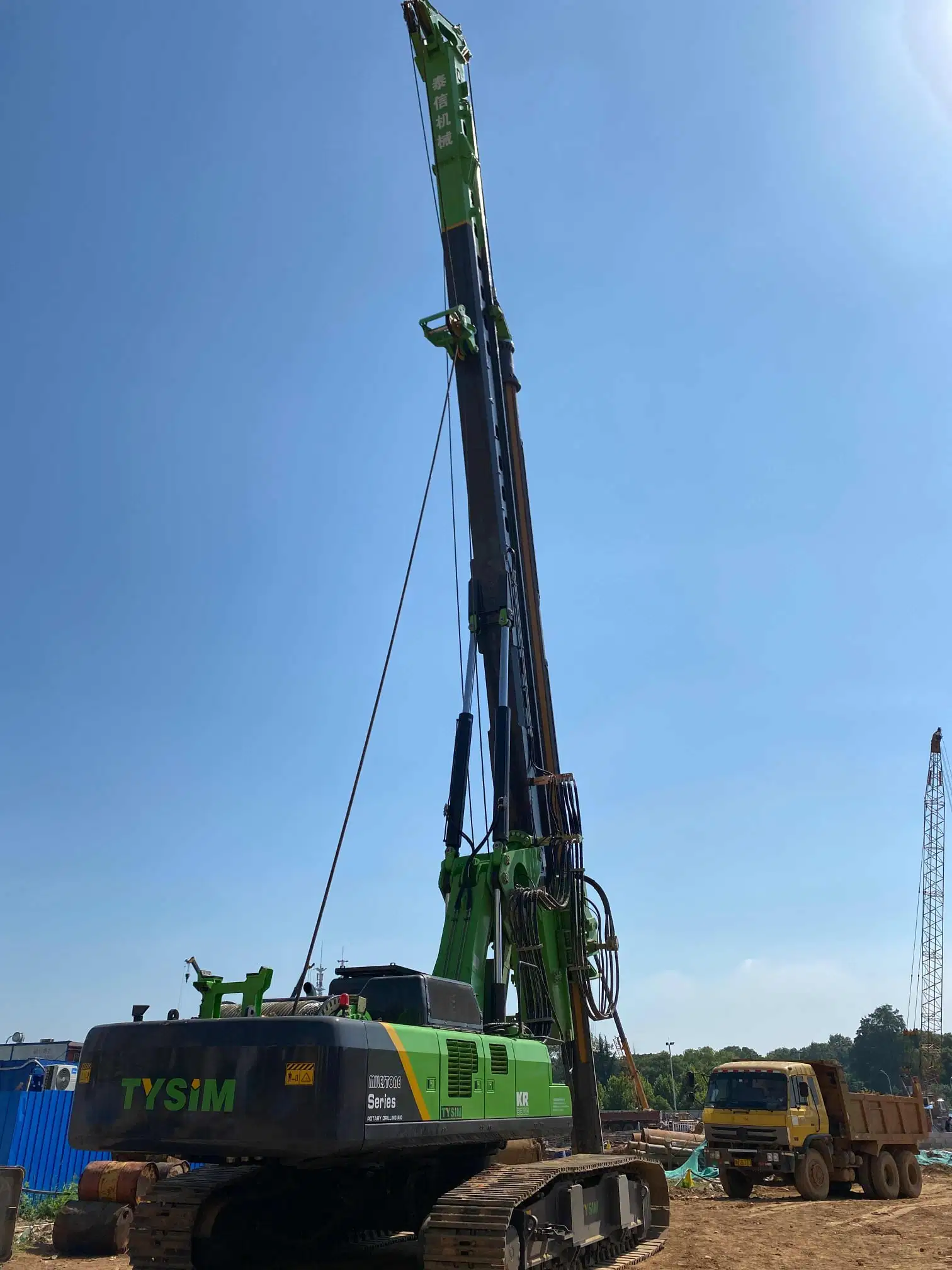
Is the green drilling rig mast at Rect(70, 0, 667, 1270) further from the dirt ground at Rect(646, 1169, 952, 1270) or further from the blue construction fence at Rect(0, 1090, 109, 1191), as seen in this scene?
the blue construction fence at Rect(0, 1090, 109, 1191)

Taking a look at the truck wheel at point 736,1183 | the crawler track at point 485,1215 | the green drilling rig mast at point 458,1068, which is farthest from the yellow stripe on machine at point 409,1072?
the truck wheel at point 736,1183

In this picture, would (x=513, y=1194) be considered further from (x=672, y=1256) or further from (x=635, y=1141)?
(x=635, y=1141)

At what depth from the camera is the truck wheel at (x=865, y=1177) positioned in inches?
794

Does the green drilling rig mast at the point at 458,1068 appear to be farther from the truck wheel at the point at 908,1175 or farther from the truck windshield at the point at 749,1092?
the truck wheel at the point at 908,1175

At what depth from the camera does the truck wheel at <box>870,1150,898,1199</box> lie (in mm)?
20109

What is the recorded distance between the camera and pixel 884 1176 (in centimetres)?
2031

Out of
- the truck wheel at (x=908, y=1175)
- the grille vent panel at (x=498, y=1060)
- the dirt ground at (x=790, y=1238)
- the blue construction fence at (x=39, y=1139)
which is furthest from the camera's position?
the truck wheel at (x=908, y=1175)

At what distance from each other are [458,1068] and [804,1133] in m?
13.5

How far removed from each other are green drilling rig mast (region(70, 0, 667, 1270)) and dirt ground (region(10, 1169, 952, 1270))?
83 cm

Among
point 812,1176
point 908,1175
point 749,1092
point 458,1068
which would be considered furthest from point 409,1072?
point 908,1175

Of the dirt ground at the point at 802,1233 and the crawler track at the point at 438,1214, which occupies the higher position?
the crawler track at the point at 438,1214

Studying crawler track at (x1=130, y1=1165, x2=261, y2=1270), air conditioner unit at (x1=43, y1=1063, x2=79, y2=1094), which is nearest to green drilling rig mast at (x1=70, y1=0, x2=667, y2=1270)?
crawler track at (x1=130, y1=1165, x2=261, y2=1270)

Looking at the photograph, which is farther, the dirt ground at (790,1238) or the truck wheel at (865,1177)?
the truck wheel at (865,1177)

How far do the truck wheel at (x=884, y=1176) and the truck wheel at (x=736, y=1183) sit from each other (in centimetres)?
269
